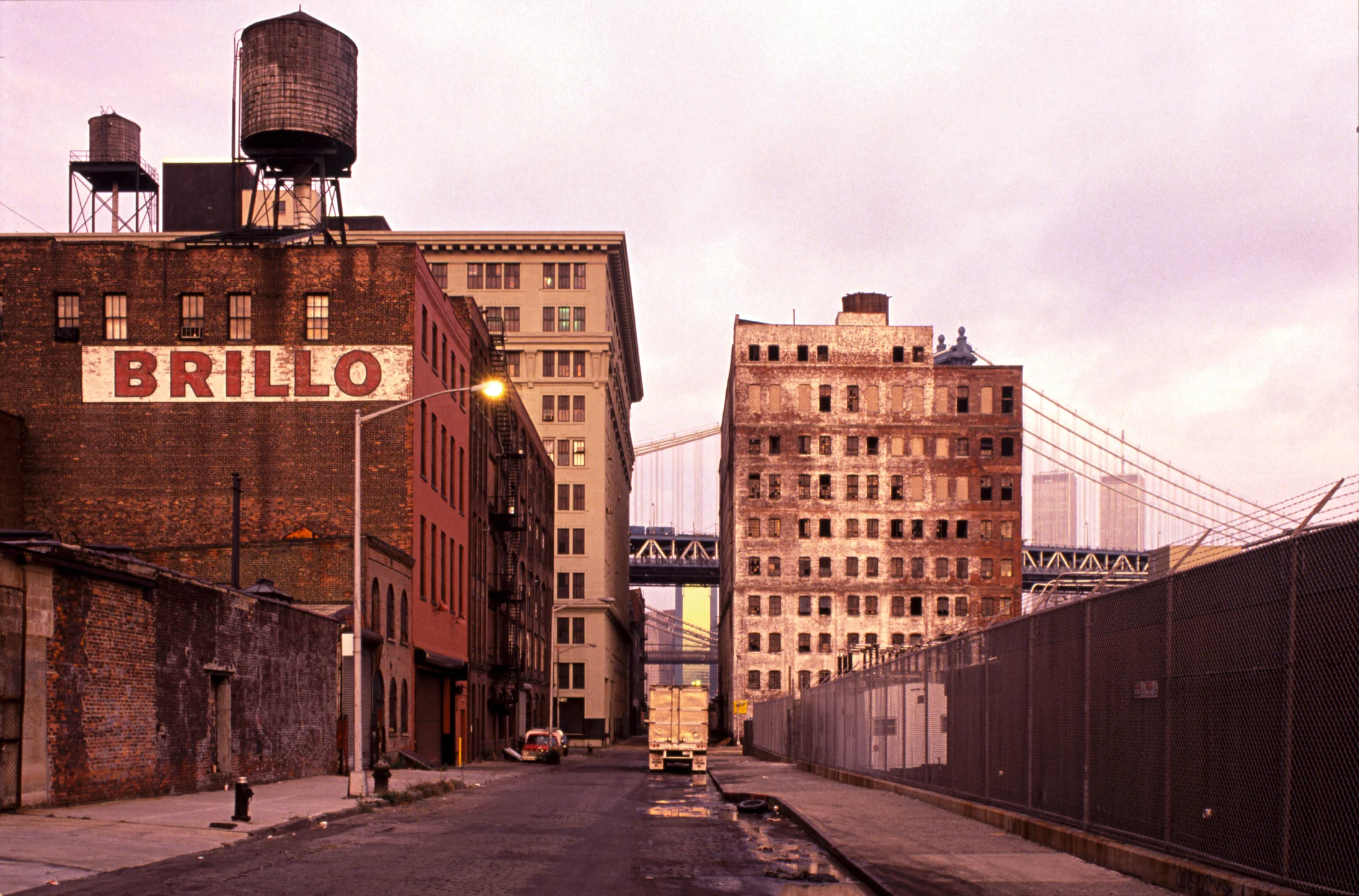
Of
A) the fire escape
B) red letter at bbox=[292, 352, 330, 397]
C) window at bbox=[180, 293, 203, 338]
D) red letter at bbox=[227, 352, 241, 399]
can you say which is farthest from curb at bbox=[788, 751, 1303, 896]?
the fire escape

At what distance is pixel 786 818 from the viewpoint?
24.3 m

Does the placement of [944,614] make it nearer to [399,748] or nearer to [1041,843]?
[399,748]

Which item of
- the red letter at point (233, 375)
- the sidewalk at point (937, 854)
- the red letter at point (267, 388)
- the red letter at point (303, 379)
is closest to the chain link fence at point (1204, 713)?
the sidewalk at point (937, 854)

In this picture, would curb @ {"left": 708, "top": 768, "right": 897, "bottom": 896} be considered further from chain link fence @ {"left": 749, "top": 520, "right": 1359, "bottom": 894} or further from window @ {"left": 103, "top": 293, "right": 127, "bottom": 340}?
window @ {"left": 103, "top": 293, "right": 127, "bottom": 340}

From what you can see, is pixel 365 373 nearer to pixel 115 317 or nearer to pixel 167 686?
pixel 115 317

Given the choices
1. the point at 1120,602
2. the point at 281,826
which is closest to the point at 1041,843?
the point at 1120,602

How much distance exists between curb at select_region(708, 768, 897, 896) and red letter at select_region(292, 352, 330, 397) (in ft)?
74.5

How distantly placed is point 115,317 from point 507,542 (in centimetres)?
3157

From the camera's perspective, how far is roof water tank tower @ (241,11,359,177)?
5234 cm

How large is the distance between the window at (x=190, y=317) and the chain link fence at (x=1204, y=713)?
34853 millimetres

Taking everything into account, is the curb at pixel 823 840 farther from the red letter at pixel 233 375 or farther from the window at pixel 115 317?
the window at pixel 115 317

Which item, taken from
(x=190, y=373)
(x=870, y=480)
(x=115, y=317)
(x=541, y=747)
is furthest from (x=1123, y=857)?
(x=870, y=480)

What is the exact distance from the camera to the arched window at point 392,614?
147ft

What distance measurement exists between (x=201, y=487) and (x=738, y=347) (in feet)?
263
